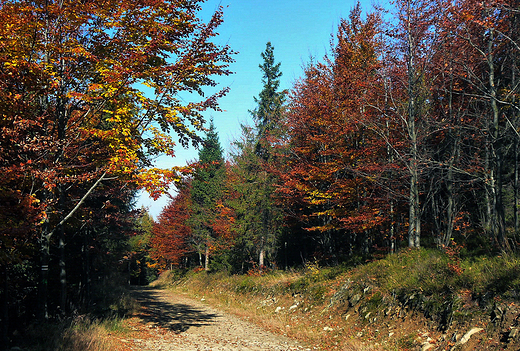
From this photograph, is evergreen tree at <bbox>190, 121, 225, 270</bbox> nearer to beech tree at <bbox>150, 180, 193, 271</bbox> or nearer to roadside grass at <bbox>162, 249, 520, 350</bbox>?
beech tree at <bbox>150, 180, 193, 271</bbox>

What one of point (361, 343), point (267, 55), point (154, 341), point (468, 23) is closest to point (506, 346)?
point (361, 343)

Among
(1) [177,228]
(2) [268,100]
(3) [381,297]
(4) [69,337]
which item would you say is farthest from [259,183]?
(1) [177,228]

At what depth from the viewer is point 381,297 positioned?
426 inches

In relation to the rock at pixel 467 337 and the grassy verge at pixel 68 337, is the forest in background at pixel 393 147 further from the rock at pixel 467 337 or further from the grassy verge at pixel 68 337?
the grassy verge at pixel 68 337

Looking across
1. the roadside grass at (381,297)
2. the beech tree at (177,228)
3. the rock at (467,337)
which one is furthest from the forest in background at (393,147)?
the beech tree at (177,228)

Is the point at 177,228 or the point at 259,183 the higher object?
the point at 259,183

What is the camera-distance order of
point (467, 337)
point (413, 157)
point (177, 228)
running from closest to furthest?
point (467, 337)
point (413, 157)
point (177, 228)

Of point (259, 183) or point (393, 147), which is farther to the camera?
point (259, 183)

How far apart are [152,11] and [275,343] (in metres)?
11.0

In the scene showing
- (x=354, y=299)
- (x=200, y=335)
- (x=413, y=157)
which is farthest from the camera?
(x=413, y=157)

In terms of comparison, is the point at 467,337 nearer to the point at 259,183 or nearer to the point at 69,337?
the point at 69,337

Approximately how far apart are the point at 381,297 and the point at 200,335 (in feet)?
21.2

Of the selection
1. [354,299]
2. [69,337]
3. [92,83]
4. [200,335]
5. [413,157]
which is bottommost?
[200,335]

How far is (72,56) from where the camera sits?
30.6 ft
